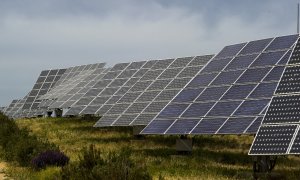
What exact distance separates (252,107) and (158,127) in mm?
4241

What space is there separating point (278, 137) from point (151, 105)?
13165mm

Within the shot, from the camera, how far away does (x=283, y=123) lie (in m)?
14.3

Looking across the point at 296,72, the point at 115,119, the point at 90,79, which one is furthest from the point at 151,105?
the point at 90,79

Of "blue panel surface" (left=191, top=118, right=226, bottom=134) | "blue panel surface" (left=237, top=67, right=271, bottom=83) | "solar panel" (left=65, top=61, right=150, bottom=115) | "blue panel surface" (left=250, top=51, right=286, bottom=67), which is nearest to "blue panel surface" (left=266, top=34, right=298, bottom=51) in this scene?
"blue panel surface" (left=250, top=51, right=286, bottom=67)

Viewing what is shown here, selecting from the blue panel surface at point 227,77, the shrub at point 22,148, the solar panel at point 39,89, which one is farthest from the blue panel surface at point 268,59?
the solar panel at point 39,89

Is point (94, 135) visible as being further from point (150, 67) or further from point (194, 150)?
point (194, 150)

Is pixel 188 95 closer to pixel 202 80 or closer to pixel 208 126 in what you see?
pixel 202 80

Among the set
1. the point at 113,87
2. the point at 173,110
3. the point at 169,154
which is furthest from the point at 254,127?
the point at 113,87

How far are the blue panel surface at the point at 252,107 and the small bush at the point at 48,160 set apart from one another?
658 cm

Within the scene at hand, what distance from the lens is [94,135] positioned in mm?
31797

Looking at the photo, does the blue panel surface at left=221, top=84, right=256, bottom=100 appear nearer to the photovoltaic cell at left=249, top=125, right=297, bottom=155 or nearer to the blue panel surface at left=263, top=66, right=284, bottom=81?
the blue panel surface at left=263, top=66, right=284, bottom=81

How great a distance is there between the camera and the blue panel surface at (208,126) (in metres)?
18.5

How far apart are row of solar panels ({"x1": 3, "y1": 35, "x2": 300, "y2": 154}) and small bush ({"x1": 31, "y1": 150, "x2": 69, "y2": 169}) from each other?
4.51m

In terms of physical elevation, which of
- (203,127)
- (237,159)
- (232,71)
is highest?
(232,71)
